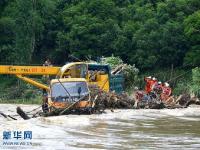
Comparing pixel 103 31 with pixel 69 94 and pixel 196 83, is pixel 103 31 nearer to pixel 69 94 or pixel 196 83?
pixel 196 83

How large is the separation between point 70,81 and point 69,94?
0.94 m

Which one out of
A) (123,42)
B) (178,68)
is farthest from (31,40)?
(178,68)

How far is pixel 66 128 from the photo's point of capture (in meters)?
24.9

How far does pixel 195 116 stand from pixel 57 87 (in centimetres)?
649

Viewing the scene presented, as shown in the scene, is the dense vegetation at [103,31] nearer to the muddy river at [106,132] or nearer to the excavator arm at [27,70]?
the excavator arm at [27,70]

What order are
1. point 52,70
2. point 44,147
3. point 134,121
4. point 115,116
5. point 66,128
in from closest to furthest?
Answer: point 44,147 → point 66,128 → point 134,121 → point 115,116 → point 52,70

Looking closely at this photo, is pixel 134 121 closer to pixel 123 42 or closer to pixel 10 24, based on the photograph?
pixel 123 42

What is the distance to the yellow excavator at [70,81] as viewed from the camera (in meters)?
31.3

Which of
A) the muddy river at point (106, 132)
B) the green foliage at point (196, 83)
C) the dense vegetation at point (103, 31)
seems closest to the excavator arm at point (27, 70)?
the muddy river at point (106, 132)

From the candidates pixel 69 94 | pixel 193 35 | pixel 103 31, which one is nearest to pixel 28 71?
pixel 69 94

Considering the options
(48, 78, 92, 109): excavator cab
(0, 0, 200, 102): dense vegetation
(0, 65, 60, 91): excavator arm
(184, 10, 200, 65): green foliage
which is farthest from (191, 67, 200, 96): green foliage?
(48, 78, 92, 109): excavator cab

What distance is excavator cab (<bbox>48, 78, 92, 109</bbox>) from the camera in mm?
31056

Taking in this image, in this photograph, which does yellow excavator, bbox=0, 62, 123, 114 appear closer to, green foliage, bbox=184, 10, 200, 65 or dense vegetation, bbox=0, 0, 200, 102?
green foliage, bbox=184, 10, 200, 65

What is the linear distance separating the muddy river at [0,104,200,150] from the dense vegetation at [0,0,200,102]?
84.9ft
